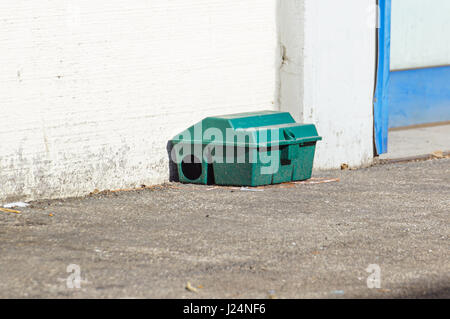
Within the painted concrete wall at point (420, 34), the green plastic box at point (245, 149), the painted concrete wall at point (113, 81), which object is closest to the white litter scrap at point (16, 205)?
the painted concrete wall at point (113, 81)

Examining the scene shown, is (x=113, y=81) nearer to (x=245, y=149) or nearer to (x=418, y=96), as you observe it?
(x=245, y=149)

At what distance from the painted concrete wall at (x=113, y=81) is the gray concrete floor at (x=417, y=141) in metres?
2.06

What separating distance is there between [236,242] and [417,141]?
4986mm

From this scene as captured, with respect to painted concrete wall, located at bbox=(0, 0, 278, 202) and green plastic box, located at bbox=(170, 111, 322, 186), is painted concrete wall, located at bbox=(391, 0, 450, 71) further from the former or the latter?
green plastic box, located at bbox=(170, 111, 322, 186)

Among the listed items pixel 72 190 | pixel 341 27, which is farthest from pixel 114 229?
pixel 341 27

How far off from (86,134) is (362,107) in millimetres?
3032

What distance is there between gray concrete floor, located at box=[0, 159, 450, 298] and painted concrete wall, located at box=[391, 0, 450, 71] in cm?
327

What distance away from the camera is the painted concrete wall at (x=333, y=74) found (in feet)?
27.3

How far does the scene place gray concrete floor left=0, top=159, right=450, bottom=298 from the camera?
4898 mm

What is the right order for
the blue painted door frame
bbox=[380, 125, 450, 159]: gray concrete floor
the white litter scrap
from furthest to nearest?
the blue painted door frame < bbox=[380, 125, 450, 159]: gray concrete floor < the white litter scrap

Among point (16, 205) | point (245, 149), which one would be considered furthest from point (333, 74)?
point (16, 205)

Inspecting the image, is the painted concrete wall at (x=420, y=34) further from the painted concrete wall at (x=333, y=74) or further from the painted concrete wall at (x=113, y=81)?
the painted concrete wall at (x=113, y=81)

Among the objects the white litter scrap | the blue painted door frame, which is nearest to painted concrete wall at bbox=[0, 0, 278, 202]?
the white litter scrap
